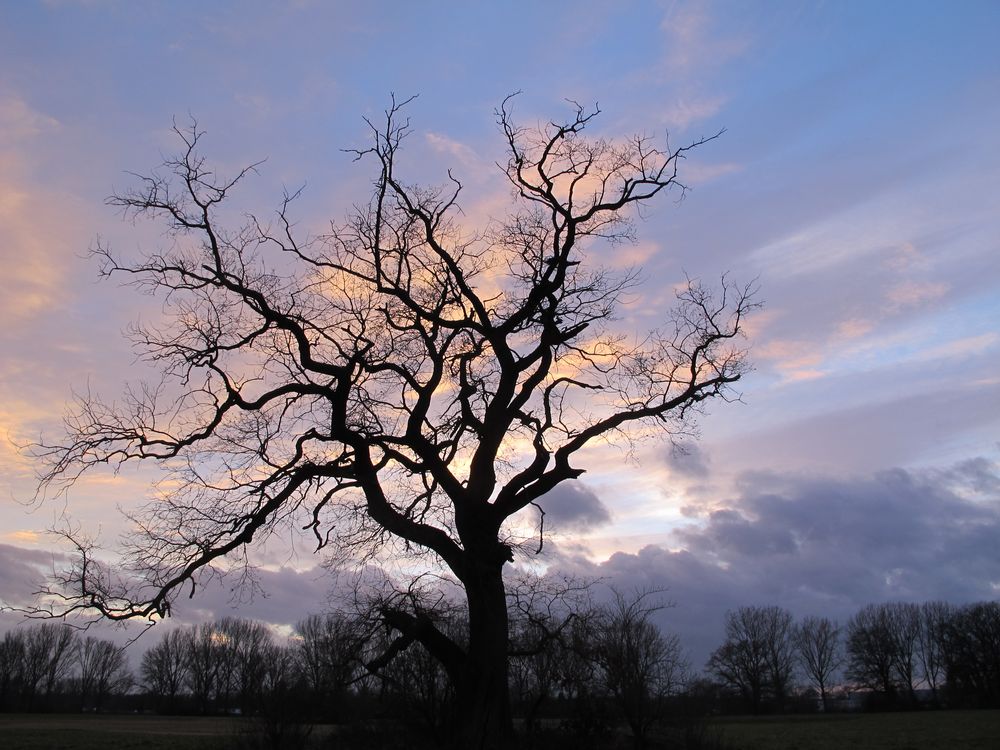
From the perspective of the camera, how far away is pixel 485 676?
14016mm

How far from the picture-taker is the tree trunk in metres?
13.8

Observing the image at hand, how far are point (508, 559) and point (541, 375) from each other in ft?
13.1

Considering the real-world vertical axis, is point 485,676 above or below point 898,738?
above

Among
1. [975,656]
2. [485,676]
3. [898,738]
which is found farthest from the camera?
[975,656]

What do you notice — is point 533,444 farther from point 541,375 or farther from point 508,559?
point 508,559

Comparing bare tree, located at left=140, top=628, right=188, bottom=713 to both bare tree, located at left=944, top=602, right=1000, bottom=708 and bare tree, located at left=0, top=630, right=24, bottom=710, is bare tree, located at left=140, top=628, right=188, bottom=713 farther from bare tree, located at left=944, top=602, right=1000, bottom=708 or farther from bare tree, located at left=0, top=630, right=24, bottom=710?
bare tree, located at left=944, top=602, right=1000, bottom=708

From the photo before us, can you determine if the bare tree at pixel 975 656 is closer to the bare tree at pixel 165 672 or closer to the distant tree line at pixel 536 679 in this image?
the distant tree line at pixel 536 679

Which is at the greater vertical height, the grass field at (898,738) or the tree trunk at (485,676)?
the tree trunk at (485,676)

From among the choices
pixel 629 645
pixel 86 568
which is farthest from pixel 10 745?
pixel 629 645

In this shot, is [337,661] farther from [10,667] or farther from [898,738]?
[10,667]

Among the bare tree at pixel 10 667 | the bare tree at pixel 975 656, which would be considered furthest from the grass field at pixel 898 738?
the bare tree at pixel 10 667

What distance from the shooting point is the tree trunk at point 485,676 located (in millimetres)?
13789

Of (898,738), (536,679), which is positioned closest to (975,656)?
(898,738)

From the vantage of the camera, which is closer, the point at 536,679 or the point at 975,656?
the point at 536,679
